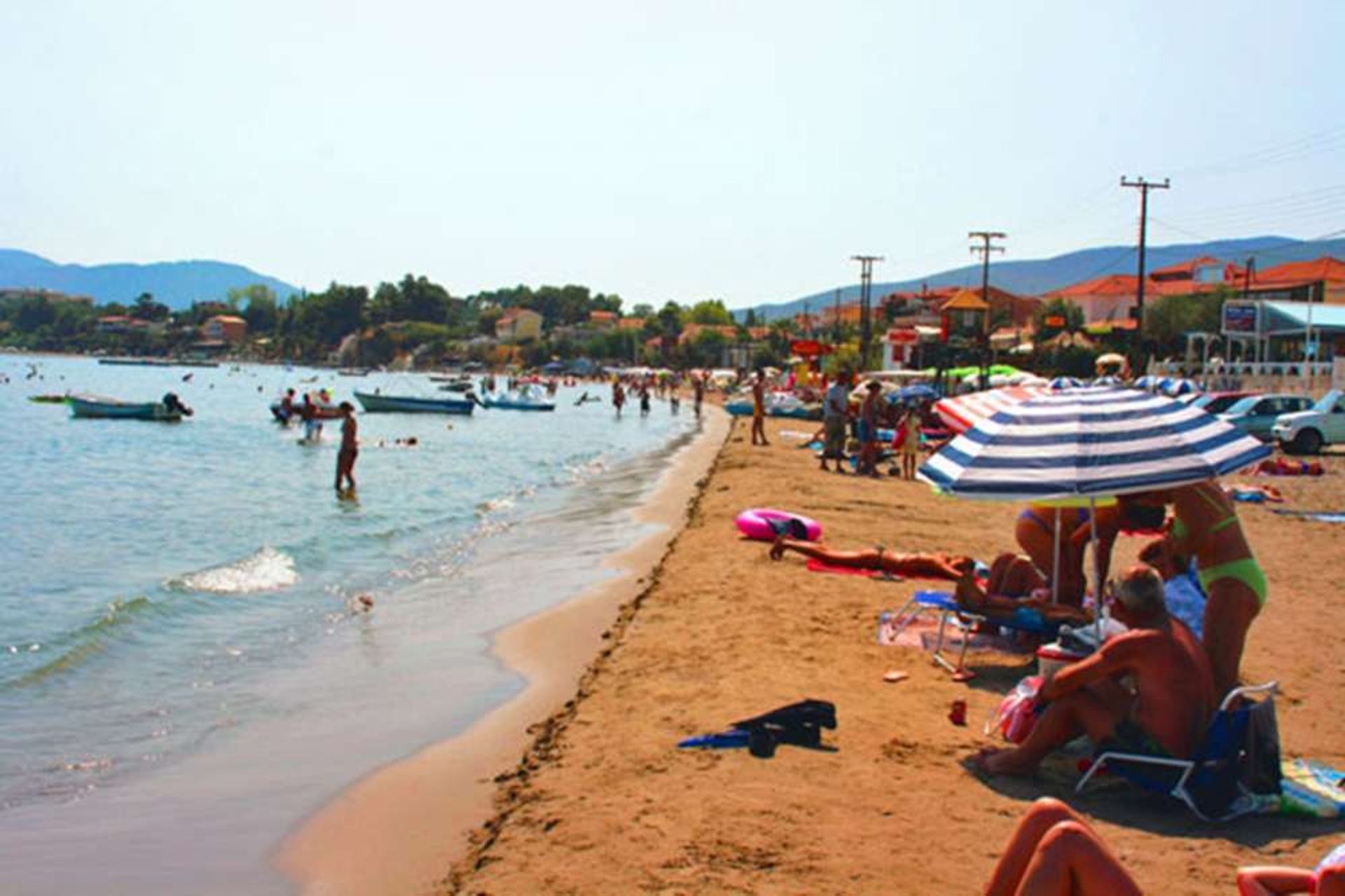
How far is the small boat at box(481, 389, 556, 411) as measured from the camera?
2751 inches

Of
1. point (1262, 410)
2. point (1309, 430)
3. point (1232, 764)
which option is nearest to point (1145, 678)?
point (1232, 764)

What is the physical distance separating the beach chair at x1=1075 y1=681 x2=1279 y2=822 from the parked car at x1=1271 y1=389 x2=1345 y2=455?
27.2 meters

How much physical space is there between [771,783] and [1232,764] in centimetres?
201

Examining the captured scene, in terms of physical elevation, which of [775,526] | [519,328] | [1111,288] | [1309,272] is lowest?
[775,526]

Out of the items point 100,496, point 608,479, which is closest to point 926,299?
point 608,479

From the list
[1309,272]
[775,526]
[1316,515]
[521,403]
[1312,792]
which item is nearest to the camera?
[1312,792]

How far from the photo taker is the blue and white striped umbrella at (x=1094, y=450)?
5.81 metres

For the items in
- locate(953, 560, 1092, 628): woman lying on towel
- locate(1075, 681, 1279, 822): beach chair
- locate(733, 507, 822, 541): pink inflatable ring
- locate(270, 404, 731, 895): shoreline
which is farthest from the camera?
locate(733, 507, 822, 541): pink inflatable ring

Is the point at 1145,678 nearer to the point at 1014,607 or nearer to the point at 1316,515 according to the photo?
the point at 1014,607

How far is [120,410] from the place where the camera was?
51.1 metres

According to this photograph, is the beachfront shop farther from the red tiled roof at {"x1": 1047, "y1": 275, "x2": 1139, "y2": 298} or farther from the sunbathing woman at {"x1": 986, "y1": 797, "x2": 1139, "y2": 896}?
the red tiled roof at {"x1": 1047, "y1": 275, "x2": 1139, "y2": 298}

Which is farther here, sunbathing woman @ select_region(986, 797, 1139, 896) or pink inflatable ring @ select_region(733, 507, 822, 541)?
pink inflatable ring @ select_region(733, 507, 822, 541)

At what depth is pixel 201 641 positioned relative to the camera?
36.3ft

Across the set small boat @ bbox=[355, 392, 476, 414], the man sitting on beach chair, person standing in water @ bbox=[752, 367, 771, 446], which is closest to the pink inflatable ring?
the man sitting on beach chair
